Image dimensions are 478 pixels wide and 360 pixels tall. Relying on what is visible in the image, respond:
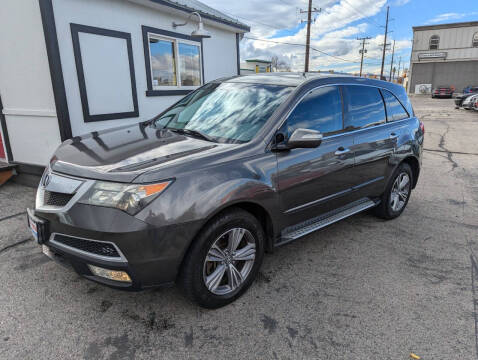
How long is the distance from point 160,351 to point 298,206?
63.5 inches

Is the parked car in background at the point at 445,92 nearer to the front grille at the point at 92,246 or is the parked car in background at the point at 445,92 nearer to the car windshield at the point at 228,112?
the car windshield at the point at 228,112

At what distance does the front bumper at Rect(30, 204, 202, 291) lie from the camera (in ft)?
7.16

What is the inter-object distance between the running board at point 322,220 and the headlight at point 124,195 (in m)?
1.31

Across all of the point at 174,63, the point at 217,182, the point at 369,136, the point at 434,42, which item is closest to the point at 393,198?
the point at 369,136

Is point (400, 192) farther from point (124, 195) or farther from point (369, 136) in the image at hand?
point (124, 195)

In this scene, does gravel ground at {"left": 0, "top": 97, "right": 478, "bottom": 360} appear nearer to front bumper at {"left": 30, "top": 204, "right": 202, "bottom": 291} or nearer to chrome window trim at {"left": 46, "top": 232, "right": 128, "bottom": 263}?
front bumper at {"left": 30, "top": 204, "right": 202, "bottom": 291}

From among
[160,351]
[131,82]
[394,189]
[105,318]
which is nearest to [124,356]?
[160,351]

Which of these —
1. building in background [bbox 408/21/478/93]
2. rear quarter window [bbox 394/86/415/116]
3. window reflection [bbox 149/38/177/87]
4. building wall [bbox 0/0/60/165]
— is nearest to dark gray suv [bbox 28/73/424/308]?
rear quarter window [bbox 394/86/415/116]

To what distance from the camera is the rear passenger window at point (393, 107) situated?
430cm

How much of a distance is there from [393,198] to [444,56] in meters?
48.5

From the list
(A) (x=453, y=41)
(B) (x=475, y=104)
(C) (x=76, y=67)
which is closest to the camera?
(C) (x=76, y=67)

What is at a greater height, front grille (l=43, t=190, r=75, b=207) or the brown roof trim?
the brown roof trim

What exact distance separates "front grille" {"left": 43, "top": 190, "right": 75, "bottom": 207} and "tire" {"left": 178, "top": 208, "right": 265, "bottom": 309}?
923mm

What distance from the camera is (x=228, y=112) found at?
329cm
